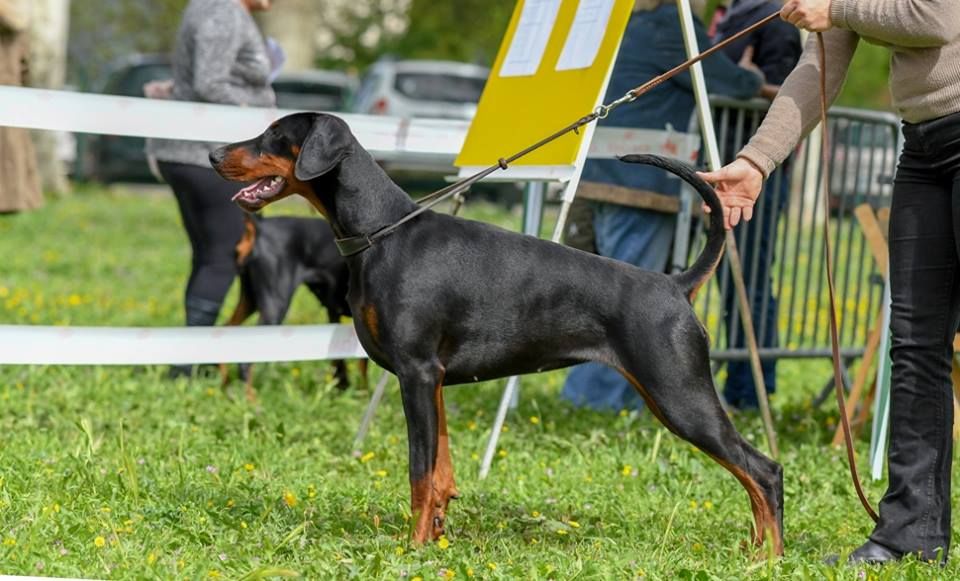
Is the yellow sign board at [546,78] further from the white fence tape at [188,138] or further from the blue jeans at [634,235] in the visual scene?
the blue jeans at [634,235]

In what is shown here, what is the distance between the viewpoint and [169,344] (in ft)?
17.9

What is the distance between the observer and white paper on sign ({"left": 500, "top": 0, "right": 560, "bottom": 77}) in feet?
18.3

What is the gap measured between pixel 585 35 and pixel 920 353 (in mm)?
1920

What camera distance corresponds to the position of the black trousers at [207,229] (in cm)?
682

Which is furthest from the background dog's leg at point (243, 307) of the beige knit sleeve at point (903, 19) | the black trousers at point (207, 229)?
the beige knit sleeve at point (903, 19)

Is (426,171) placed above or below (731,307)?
below

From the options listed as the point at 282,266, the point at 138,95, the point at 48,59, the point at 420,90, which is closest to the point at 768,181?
the point at 282,266

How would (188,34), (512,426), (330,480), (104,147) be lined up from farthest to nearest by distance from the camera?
(104,147) → (188,34) → (512,426) → (330,480)

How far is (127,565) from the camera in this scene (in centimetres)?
371

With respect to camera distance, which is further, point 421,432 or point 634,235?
point 634,235

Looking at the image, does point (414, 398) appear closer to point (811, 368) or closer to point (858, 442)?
point (858, 442)

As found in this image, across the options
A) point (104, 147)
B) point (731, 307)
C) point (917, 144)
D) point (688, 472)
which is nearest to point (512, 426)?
point (688, 472)

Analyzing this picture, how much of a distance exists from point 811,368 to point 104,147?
16868 mm

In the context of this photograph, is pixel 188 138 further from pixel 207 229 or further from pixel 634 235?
pixel 634 235
